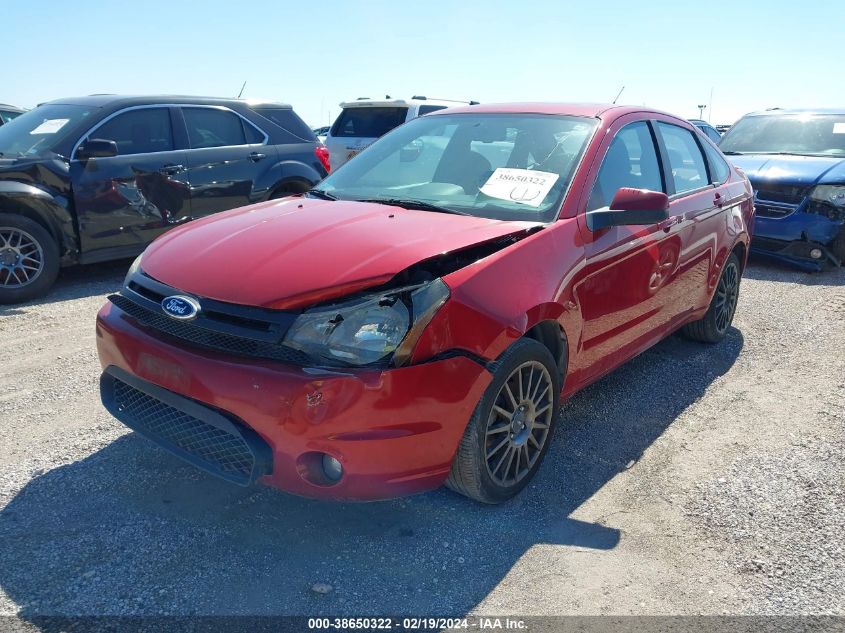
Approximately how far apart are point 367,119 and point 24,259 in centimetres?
581

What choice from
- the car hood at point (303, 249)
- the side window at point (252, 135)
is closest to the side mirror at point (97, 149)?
the side window at point (252, 135)

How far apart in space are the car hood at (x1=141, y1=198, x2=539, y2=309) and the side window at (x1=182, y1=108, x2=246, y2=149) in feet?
13.4

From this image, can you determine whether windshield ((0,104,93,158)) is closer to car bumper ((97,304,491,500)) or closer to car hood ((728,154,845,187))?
car bumper ((97,304,491,500))

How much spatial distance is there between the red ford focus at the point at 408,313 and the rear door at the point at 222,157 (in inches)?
137

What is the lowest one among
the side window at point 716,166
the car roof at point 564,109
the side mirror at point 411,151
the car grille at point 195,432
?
the car grille at point 195,432

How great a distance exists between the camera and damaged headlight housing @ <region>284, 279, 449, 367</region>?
2.43m

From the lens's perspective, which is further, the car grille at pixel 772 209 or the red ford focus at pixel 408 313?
the car grille at pixel 772 209

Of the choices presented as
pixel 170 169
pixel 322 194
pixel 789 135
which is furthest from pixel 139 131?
pixel 789 135

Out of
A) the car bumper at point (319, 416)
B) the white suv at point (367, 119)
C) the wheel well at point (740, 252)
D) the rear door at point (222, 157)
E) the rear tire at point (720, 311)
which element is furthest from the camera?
the white suv at point (367, 119)

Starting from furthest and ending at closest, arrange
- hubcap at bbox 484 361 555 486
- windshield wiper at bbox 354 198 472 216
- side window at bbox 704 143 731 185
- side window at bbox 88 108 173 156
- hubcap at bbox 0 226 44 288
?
side window at bbox 88 108 173 156 < hubcap at bbox 0 226 44 288 < side window at bbox 704 143 731 185 < windshield wiper at bbox 354 198 472 216 < hubcap at bbox 484 361 555 486

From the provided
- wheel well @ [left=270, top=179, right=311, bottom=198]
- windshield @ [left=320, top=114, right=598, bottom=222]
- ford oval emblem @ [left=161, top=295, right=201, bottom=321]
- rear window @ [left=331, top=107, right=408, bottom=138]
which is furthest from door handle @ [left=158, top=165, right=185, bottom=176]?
ford oval emblem @ [left=161, top=295, right=201, bottom=321]

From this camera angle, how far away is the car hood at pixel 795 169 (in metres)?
7.68

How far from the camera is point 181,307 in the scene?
266cm

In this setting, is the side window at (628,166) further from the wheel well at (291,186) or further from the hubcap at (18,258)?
the hubcap at (18,258)
